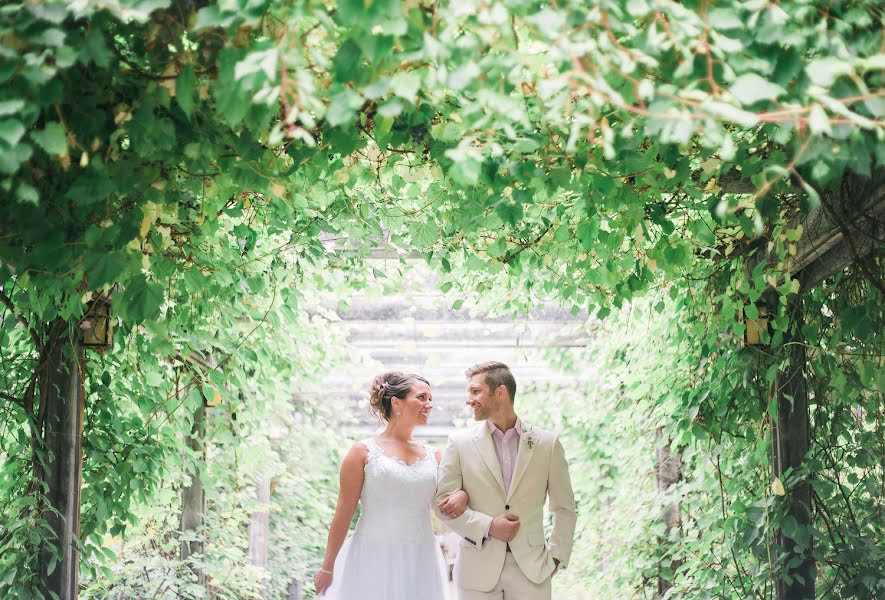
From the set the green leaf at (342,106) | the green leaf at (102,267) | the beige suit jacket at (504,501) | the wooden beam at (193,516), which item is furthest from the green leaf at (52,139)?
the wooden beam at (193,516)

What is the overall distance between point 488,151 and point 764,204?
0.97 metres

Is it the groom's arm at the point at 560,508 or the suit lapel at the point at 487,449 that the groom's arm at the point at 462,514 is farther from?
the groom's arm at the point at 560,508

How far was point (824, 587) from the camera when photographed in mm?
3824

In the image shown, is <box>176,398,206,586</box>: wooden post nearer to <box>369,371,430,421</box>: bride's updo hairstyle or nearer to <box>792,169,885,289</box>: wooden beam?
<box>369,371,430,421</box>: bride's updo hairstyle

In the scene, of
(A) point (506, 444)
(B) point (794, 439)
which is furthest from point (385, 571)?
(B) point (794, 439)

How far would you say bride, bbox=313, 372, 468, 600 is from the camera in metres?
4.61

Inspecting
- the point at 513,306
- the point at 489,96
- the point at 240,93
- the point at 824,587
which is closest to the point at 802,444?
the point at 824,587

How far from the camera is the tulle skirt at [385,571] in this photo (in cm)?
461

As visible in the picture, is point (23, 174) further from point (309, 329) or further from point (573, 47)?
point (309, 329)

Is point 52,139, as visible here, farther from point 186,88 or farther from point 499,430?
point 499,430

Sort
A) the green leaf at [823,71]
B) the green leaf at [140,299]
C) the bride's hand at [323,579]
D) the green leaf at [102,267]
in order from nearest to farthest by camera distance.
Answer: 1. the green leaf at [823,71]
2. the green leaf at [102,267]
3. the green leaf at [140,299]
4. the bride's hand at [323,579]

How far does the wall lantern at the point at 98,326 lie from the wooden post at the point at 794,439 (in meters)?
2.70

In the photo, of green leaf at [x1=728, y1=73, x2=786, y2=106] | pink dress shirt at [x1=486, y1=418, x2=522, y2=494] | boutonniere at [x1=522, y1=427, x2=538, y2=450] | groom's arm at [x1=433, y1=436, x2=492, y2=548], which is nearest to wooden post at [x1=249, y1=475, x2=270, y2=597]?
groom's arm at [x1=433, y1=436, x2=492, y2=548]

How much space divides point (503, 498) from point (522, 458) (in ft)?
0.66
